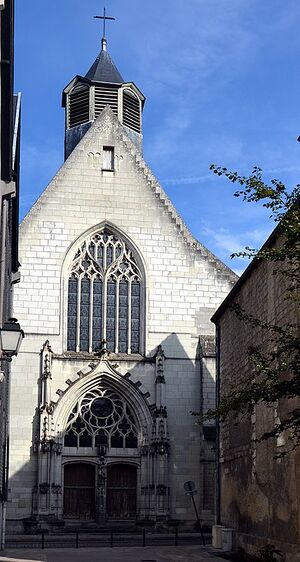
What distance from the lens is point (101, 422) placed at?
94.2 feet

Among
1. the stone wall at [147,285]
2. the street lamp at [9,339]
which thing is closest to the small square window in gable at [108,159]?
the stone wall at [147,285]

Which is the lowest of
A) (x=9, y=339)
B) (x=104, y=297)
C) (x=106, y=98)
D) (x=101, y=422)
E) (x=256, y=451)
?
(x=256, y=451)

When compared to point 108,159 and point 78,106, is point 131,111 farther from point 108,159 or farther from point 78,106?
point 108,159

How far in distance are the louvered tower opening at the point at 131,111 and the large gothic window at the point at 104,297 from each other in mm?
5709

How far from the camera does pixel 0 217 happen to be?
1529 cm

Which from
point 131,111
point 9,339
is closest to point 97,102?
point 131,111

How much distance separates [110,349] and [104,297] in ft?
6.03

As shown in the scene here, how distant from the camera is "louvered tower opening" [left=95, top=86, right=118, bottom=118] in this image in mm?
33125

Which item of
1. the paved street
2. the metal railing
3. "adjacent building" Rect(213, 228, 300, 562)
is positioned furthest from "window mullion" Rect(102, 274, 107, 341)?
the paved street

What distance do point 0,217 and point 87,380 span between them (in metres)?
14.0

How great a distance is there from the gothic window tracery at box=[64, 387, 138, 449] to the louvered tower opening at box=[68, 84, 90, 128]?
11.1 m

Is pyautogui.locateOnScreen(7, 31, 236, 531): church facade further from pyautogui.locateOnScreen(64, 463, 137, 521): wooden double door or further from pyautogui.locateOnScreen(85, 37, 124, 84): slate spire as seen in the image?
pyautogui.locateOnScreen(85, 37, 124, 84): slate spire

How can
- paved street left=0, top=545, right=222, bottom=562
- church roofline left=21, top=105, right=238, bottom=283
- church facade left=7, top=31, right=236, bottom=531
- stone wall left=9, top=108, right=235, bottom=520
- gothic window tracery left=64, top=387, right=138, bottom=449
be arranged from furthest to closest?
1. church roofline left=21, top=105, right=238, bottom=283
2. gothic window tracery left=64, top=387, right=138, bottom=449
3. stone wall left=9, top=108, right=235, bottom=520
4. church facade left=7, top=31, right=236, bottom=531
5. paved street left=0, top=545, right=222, bottom=562

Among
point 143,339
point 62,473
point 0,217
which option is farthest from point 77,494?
point 0,217
